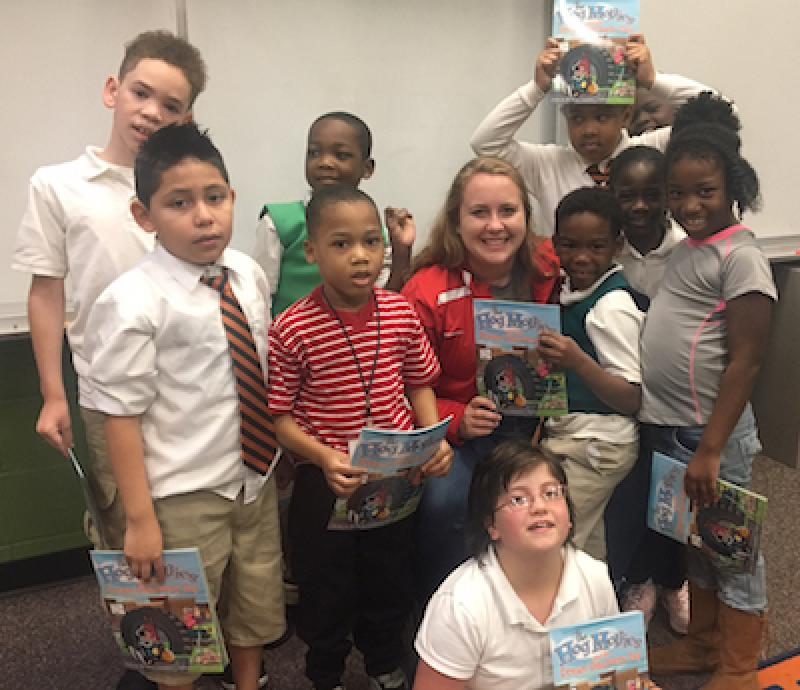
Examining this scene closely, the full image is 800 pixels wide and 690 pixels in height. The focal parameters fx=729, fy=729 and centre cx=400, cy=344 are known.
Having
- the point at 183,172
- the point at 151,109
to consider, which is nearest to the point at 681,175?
the point at 183,172

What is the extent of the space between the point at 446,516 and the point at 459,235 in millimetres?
695

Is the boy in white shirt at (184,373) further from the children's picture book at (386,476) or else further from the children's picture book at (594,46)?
the children's picture book at (594,46)

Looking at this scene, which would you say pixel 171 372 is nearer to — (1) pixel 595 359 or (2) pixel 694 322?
(1) pixel 595 359

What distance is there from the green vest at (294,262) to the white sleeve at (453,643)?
3.22ft

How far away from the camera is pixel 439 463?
5.19 ft

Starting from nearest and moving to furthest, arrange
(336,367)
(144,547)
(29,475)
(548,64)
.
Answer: (144,547) < (336,367) < (548,64) < (29,475)

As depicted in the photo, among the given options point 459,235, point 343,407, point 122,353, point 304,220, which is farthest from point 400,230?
point 122,353

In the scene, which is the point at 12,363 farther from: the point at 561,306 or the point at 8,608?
the point at 561,306

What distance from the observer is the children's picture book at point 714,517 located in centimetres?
157

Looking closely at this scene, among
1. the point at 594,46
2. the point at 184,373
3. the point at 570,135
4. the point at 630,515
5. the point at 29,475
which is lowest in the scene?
the point at 29,475

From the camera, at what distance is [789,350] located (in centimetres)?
303

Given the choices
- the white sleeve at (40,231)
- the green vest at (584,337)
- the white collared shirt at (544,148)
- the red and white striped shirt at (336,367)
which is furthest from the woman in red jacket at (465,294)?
the white sleeve at (40,231)

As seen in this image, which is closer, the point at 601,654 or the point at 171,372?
the point at 601,654

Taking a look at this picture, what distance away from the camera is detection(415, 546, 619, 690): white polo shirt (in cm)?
132
